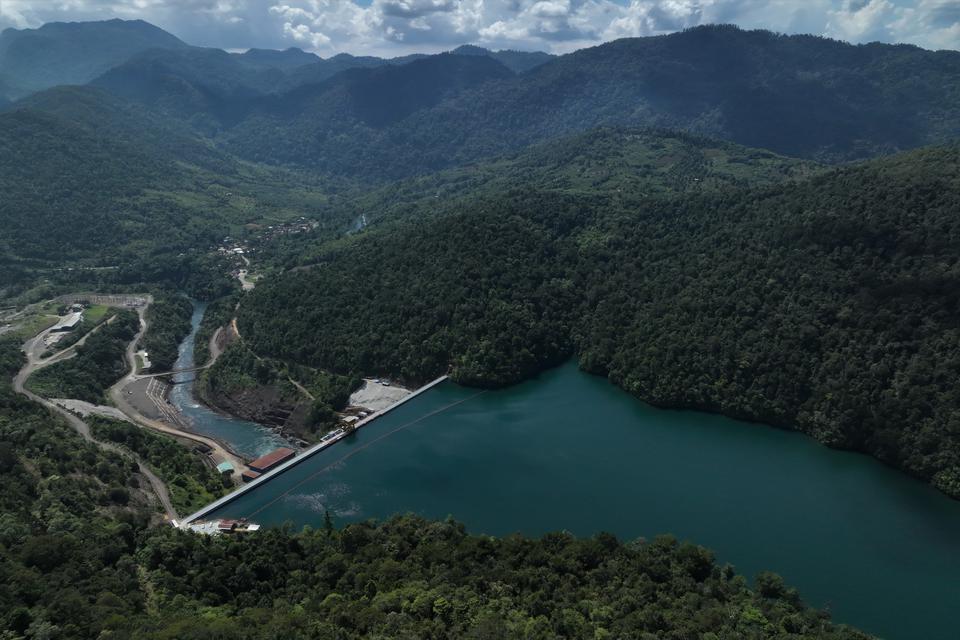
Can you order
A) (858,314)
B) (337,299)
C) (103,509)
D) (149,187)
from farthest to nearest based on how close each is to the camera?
1. (149,187)
2. (337,299)
3. (858,314)
4. (103,509)

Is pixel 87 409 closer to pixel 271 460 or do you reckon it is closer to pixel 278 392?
pixel 278 392

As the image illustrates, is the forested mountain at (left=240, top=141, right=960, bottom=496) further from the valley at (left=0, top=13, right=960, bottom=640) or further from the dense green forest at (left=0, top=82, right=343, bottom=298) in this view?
the dense green forest at (left=0, top=82, right=343, bottom=298)

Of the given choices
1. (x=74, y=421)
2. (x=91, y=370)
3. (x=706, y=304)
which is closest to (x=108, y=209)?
(x=91, y=370)

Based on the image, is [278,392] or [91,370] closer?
[278,392]

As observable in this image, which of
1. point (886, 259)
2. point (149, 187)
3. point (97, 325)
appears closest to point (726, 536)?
point (886, 259)

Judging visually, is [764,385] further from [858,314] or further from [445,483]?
[445,483]

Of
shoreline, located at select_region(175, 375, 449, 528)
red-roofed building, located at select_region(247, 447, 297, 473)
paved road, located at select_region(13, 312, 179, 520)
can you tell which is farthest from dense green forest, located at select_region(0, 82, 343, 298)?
red-roofed building, located at select_region(247, 447, 297, 473)
